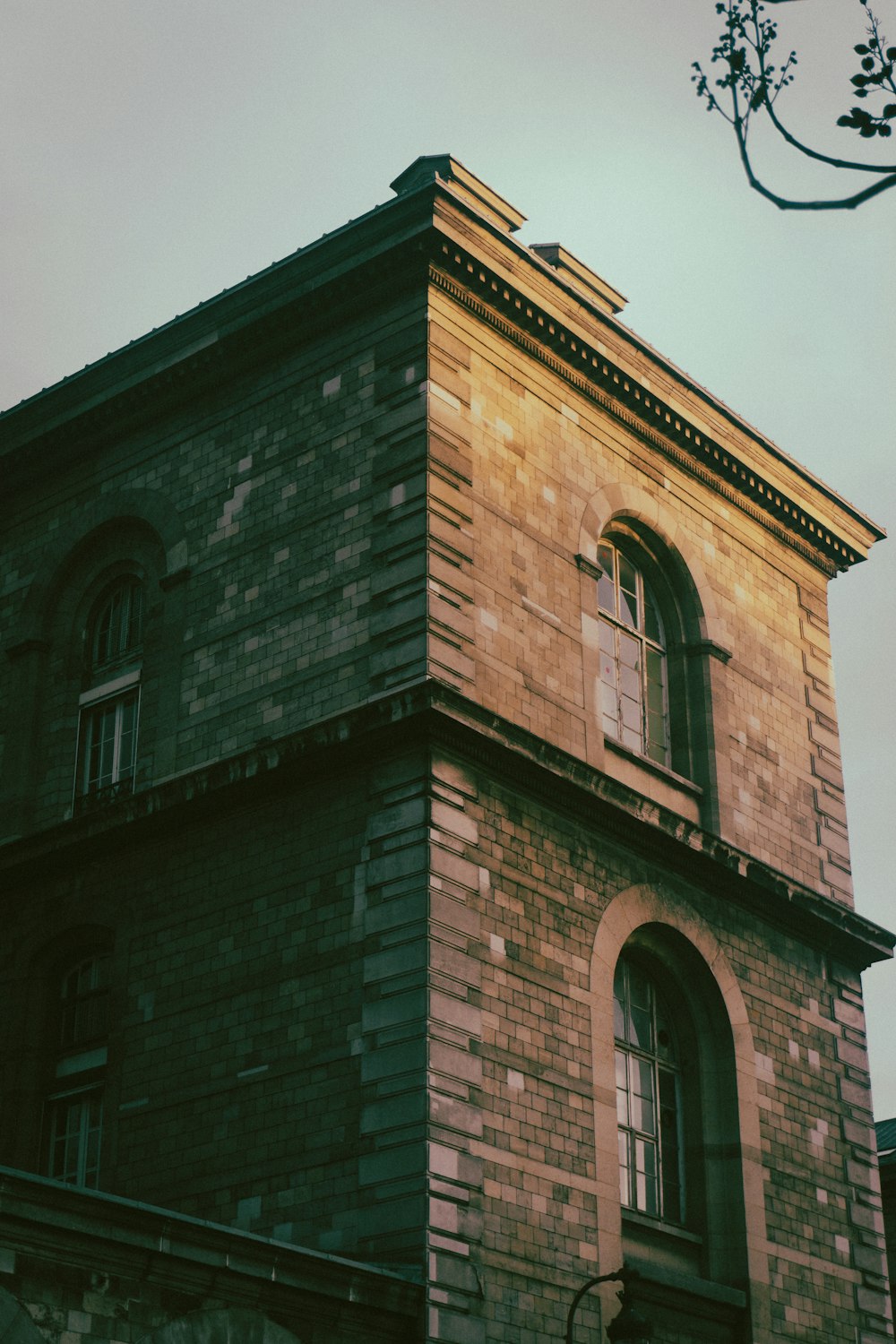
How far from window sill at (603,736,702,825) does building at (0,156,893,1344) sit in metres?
0.07

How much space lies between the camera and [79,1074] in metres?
23.2

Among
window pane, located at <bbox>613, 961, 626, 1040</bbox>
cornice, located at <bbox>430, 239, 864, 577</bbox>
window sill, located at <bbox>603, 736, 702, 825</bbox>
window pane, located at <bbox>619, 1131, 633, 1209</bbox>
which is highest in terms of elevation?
cornice, located at <bbox>430, 239, 864, 577</bbox>

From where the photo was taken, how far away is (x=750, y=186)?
9.34 meters

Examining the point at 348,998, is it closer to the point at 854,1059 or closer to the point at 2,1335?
the point at 2,1335

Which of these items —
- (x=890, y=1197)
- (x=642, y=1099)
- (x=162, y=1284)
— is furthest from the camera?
(x=890, y=1197)

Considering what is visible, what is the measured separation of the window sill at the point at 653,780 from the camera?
24188 mm

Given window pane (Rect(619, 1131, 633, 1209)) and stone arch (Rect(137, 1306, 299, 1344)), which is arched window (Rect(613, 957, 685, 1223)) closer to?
window pane (Rect(619, 1131, 633, 1209))

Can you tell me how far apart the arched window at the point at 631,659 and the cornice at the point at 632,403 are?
1815 millimetres

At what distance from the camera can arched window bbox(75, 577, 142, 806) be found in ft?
81.9

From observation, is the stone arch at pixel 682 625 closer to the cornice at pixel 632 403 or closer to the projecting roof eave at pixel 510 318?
the cornice at pixel 632 403

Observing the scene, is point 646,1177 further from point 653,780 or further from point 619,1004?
point 653,780

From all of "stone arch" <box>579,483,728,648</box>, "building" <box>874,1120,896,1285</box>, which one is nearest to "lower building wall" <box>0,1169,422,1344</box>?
"stone arch" <box>579,483,728,648</box>

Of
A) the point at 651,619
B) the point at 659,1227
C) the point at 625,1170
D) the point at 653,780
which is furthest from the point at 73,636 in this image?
the point at 659,1227

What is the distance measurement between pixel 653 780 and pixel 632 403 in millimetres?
4952
